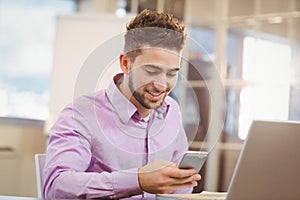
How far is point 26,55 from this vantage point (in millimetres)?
3695

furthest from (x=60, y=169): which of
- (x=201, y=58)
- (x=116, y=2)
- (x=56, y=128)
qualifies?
(x=116, y=2)

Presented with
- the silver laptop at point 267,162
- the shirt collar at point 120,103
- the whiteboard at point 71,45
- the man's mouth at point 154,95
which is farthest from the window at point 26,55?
the silver laptop at point 267,162

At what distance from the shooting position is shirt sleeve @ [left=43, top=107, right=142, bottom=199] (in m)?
1.18

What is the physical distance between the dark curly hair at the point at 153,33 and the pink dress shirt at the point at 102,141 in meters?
0.16

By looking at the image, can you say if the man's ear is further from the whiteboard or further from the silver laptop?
the whiteboard

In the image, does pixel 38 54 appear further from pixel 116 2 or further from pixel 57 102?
pixel 116 2

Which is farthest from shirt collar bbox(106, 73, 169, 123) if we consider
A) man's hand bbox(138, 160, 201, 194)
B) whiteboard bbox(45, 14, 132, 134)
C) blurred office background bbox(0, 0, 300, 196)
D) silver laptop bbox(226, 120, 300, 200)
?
whiteboard bbox(45, 14, 132, 134)

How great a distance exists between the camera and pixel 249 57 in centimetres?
346

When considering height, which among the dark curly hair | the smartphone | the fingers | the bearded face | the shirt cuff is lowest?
the shirt cuff

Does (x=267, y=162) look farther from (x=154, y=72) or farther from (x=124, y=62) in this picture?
(x=124, y=62)

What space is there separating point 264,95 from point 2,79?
190 cm

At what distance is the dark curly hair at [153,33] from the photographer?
4.09 feet

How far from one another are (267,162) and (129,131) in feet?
1.58

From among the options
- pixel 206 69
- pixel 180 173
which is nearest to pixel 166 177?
pixel 180 173
